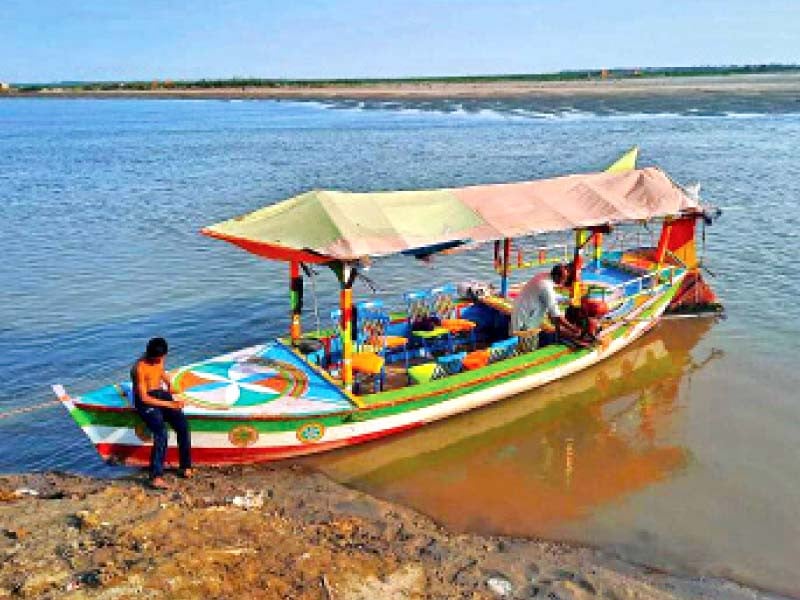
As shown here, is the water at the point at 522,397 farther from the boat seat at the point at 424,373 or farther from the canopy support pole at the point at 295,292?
the canopy support pole at the point at 295,292

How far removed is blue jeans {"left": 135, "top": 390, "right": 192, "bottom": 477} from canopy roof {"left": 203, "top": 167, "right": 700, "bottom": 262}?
7.88ft

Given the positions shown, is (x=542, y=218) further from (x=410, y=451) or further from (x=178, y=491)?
(x=178, y=491)

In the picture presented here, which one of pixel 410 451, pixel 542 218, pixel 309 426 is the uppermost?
pixel 542 218

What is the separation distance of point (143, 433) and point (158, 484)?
2.14ft

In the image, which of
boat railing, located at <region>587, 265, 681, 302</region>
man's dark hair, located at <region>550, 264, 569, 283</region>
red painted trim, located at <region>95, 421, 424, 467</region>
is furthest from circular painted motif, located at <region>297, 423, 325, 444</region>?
boat railing, located at <region>587, 265, 681, 302</region>

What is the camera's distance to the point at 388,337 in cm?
1160

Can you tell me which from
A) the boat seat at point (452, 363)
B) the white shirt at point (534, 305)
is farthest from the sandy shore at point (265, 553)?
the white shirt at point (534, 305)

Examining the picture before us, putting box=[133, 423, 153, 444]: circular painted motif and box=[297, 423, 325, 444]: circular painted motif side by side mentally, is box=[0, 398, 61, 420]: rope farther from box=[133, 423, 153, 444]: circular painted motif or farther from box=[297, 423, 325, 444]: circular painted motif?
box=[297, 423, 325, 444]: circular painted motif

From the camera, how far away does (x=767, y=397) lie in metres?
11.5

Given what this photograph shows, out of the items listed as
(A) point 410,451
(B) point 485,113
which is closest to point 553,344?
(A) point 410,451

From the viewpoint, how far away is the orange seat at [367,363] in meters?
10.2

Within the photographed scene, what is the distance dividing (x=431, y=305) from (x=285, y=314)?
3.91 meters

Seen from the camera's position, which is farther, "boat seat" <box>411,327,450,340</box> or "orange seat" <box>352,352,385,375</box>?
"boat seat" <box>411,327,450,340</box>

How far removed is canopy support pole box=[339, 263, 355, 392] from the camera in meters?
9.55
